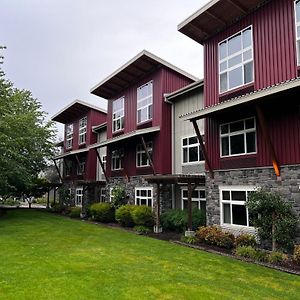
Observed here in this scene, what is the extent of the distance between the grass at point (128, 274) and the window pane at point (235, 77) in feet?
22.1

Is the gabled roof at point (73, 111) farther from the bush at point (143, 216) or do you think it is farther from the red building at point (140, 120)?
the bush at point (143, 216)

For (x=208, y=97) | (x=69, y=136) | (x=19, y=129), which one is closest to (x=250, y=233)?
(x=208, y=97)

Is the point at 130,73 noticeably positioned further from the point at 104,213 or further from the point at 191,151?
the point at 104,213

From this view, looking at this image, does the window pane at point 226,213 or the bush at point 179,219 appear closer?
the window pane at point 226,213

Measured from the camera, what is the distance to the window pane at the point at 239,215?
13000 millimetres

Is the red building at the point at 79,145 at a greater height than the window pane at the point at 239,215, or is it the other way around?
the red building at the point at 79,145

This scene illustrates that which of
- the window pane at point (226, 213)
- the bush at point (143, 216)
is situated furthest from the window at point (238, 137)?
the bush at point (143, 216)

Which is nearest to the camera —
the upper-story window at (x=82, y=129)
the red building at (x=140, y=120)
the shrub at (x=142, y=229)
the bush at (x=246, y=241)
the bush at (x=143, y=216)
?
the bush at (x=246, y=241)

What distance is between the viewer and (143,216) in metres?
17.8

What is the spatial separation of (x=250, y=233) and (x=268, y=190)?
1.89m

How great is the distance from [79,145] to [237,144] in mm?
20380

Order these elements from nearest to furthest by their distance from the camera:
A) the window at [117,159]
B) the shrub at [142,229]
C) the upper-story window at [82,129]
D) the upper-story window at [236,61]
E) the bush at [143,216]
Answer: the upper-story window at [236,61] → the shrub at [142,229] → the bush at [143,216] → the window at [117,159] → the upper-story window at [82,129]

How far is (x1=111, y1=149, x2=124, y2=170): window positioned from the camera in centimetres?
2342

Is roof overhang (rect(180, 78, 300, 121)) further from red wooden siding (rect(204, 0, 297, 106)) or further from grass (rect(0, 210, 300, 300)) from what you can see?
grass (rect(0, 210, 300, 300))
